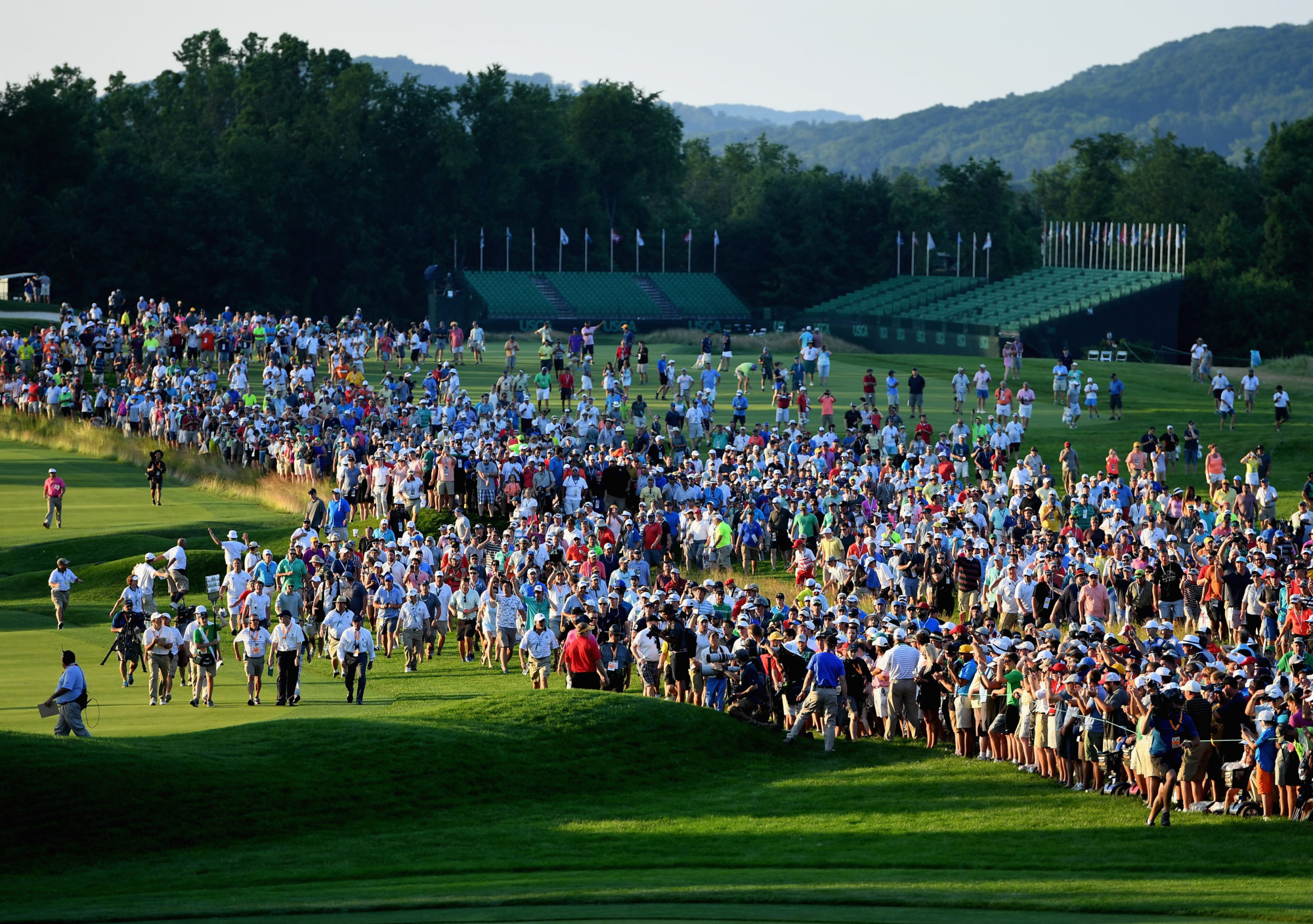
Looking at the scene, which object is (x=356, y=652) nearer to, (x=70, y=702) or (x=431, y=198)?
(x=70, y=702)

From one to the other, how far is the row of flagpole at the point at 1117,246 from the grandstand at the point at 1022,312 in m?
2.71

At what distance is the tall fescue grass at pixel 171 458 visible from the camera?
43031 millimetres

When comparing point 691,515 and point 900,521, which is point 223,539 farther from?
point 900,521

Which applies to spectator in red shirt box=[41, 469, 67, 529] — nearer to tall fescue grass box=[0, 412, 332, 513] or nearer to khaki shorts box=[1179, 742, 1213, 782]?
tall fescue grass box=[0, 412, 332, 513]

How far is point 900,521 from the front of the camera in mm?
33125

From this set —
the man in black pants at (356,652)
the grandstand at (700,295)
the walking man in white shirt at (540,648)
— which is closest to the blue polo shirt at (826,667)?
the walking man in white shirt at (540,648)

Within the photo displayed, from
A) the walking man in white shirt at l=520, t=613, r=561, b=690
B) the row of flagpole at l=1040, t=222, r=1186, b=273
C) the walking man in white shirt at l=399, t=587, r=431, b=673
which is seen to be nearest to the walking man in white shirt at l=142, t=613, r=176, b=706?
the walking man in white shirt at l=399, t=587, r=431, b=673

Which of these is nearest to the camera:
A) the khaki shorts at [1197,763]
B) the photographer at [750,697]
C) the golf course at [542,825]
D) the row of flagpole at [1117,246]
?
the golf course at [542,825]

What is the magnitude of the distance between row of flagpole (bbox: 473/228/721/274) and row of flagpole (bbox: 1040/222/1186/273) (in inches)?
737

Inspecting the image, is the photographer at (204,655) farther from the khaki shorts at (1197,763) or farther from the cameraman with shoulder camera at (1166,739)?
the khaki shorts at (1197,763)

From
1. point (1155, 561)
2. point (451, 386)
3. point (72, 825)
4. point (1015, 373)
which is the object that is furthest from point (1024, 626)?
point (1015, 373)

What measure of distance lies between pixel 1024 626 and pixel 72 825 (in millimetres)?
14982

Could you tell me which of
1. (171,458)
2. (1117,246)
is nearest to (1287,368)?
(1117,246)

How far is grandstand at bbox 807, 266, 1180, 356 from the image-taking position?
6806cm
